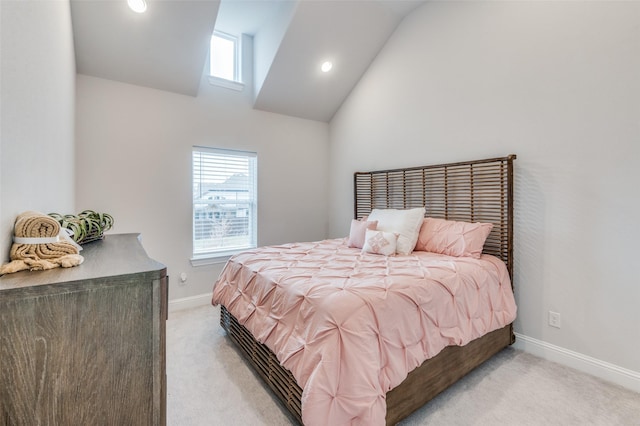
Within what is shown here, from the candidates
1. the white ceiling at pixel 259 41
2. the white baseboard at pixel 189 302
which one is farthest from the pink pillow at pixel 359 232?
the white ceiling at pixel 259 41

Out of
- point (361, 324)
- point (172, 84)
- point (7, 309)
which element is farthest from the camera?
point (172, 84)

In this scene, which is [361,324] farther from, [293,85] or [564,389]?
[293,85]

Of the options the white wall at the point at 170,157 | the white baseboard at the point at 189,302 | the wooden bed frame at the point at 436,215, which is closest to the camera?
the wooden bed frame at the point at 436,215

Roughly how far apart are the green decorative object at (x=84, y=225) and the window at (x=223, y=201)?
148 cm

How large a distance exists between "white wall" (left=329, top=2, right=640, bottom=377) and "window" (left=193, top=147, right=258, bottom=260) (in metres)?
2.25

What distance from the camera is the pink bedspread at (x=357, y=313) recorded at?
1.26 m

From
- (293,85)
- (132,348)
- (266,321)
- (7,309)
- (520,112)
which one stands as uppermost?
(293,85)

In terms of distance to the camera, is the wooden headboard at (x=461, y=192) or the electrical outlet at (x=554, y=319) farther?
the wooden headboard at (x=461, y=192)

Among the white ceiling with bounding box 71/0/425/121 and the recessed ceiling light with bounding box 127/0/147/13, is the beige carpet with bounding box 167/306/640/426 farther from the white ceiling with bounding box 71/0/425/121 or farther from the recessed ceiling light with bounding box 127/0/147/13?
the recessed ceiling light with bounding box 127/0/147/13

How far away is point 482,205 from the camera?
2.70m

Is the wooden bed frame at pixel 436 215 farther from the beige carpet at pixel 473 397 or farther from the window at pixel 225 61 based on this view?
the window at pixel 225 61

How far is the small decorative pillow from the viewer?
2.63 m

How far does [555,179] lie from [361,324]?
6.84 ft

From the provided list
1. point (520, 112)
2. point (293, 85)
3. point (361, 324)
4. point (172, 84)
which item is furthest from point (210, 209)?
point (520, 112)
